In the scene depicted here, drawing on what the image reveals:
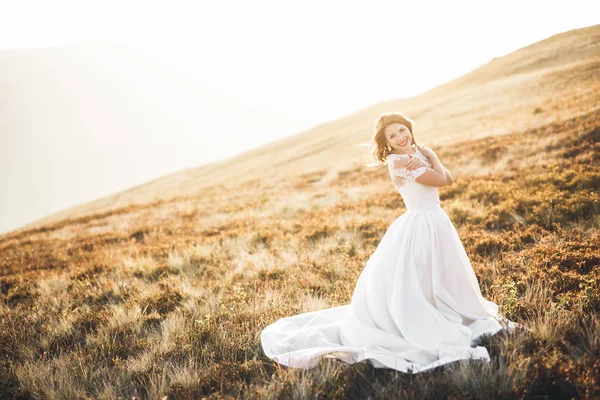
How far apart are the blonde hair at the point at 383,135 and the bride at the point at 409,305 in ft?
1.02

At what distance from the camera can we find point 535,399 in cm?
271

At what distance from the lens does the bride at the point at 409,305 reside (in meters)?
3.50

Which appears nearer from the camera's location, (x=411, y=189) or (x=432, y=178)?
(x=432, y=178)

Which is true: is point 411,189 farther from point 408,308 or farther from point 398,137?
point 408,308

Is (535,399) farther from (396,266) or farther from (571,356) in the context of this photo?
(396,266)

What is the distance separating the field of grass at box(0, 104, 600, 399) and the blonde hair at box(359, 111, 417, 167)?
89.3 inches

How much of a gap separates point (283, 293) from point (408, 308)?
234 cm

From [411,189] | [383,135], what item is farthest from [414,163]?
[383,135]

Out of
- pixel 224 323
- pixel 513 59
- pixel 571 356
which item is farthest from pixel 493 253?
pixel 513 59

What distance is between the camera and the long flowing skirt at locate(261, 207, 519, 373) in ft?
11.5

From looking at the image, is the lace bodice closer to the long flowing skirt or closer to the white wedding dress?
Result: the white wedding dress

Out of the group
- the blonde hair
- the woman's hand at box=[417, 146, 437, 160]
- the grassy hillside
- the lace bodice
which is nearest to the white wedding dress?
the lace bodice

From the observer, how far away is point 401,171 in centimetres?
404

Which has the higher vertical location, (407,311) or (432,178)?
(432,178)
